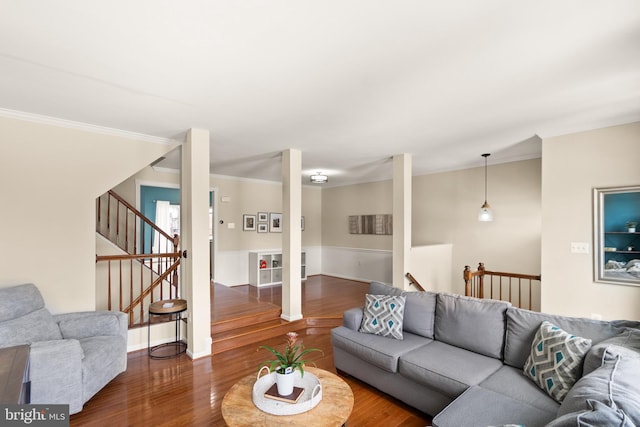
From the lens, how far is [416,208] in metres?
6.66

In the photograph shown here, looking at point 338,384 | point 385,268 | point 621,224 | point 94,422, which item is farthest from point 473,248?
point 94,422

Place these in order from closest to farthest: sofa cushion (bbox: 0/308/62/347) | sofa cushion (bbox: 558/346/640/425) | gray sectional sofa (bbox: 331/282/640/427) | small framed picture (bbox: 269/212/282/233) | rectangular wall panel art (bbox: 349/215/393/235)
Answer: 1. sofa cushion (bbox: 558/346/640/425)
2. gray sectional sofa (bbox: 331/282/640/427)
3. sofa cushion (bbox: 0/308/62/347)
4. rectangular wall panel art (bbox: 349/215/393/235)
5. small framed picture (bbox: 269/212/282/233)

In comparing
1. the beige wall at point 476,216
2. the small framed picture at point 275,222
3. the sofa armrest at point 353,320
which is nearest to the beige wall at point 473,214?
the beige wall at point 476,216

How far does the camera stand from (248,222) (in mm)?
6934

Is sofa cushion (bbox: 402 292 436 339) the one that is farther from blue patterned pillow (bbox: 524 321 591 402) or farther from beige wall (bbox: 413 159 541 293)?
beige wall (bbox: 413 159 541 293)

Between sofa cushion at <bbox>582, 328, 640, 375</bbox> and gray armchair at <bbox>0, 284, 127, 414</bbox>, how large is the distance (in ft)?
11.3

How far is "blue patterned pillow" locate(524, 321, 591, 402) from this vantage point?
1.80 metres

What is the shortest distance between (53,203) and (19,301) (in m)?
0.98

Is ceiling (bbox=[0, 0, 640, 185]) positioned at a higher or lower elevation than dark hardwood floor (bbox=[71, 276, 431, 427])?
higher

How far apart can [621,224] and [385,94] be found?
3.02 meters

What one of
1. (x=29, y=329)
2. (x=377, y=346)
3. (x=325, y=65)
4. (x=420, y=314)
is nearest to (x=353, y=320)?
(x=377, y=346)

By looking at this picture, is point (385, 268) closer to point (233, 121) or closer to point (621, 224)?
point (621, 224)

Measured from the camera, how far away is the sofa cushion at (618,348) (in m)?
1.64

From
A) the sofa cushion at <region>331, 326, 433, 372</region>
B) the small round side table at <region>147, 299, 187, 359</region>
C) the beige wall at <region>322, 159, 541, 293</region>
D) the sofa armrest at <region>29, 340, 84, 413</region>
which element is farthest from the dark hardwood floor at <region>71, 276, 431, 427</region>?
the beige wall at <region>322, 159, 541, 293</region>
